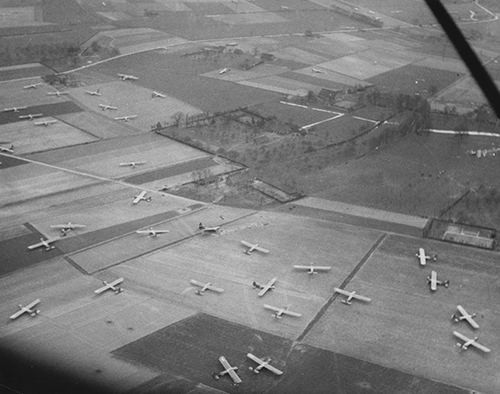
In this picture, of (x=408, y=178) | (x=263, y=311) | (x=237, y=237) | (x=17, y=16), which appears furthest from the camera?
(x=17, y=16)

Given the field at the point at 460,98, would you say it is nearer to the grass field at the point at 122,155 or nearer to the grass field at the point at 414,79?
the grass field at the point at 414,79

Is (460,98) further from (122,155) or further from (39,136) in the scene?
(39,136)

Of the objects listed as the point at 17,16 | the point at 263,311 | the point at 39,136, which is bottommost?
the point at 263,311

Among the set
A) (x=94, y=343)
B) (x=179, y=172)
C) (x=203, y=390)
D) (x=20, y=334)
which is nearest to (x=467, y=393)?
(x=203, y=390)

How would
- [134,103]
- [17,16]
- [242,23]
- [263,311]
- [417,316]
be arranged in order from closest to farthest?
[417,316], [263,311], [134,103], [17,16], [242,23]

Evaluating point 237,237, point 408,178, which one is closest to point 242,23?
point 408,178

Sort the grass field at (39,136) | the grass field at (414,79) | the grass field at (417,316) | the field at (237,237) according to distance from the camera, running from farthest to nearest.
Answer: the grass field at (414,79) < the grass field at (39,136) < the grass field at (417,316) < the field at (237,237)

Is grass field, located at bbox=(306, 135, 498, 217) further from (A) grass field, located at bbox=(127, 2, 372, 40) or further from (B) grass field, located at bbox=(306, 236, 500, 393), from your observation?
(A) grass field, located at bbox=(127, 2, 372, 40)

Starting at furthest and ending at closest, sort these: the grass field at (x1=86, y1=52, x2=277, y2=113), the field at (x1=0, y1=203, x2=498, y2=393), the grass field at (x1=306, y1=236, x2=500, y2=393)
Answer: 1. the grass field at (x1=86, y1=52, x2=277, y2=113)
2. the grass field at (x1=306, y1=236, x2=500, y2=393)
3. the field at (x1=0, y1=203, x2=498, y2=393)

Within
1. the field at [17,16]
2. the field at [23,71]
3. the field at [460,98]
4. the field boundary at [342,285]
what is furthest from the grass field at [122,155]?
the field at [17,16]

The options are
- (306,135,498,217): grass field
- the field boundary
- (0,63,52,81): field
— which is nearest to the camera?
the field boundary

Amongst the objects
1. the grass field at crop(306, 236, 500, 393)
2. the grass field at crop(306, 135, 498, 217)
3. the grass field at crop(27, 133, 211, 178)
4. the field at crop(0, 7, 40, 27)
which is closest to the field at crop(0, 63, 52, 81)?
the field at crop(0, 7, 40, 27)
